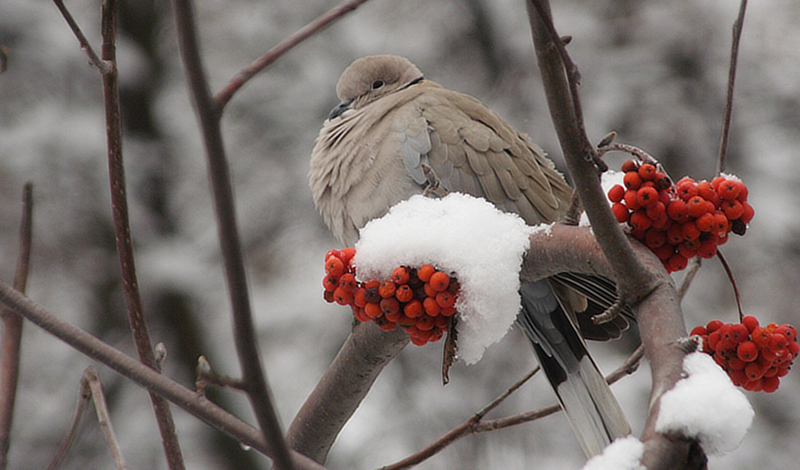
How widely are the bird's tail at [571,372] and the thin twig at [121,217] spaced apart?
98 cm

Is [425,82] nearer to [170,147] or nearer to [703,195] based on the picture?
[703,195]

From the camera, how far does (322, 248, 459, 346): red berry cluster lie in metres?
1.36

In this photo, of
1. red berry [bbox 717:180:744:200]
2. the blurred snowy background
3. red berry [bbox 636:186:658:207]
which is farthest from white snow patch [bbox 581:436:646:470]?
the blurred snowy background

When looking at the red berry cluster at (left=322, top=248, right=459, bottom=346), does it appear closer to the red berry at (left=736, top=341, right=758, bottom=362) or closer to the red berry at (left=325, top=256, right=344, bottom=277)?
the red berry at (left=325, top=256, right=344, bottom=277)


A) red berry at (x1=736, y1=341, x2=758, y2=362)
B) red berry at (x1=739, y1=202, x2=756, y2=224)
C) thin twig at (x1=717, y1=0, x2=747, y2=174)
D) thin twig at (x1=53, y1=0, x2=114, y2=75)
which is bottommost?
red berry at (x1=736, y1=341, x2=758, y2=362)

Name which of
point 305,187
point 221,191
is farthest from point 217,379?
point 305,187

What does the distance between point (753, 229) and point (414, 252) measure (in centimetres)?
427

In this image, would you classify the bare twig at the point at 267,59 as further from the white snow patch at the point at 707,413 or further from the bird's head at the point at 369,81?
the bird's head at the point at 369,81

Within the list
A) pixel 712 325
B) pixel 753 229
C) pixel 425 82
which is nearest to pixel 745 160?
pixel 753 229

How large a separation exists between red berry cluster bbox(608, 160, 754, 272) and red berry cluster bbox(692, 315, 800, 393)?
15 centimetres

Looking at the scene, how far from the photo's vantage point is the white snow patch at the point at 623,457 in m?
0.80

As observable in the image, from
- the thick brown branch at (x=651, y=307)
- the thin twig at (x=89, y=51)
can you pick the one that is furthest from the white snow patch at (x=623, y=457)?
the thin twig at (x=89, y=51)

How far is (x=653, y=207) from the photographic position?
121 centimetres

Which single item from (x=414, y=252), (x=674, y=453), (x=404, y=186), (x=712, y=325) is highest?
(x=404, y=186)
